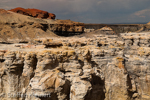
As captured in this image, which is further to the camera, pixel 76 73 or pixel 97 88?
pixel 97 88

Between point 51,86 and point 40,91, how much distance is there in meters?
0.73

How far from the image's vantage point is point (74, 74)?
10.6 meters

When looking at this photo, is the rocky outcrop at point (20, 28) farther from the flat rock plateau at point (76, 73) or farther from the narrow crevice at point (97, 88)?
the narrow crevice at point (97, 88)

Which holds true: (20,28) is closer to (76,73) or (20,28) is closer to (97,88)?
(97,88)

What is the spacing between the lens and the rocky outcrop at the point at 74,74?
10000mm

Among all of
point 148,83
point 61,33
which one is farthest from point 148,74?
point 61,33

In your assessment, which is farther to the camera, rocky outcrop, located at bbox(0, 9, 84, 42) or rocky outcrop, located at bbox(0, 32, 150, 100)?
rocky outcrop, located at bbox(0, 9, 84, 42)

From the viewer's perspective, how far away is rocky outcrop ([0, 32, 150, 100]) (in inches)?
394

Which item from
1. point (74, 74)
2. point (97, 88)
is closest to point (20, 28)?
point (97, 88)

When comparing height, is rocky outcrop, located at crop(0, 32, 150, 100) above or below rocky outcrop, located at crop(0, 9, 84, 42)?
below

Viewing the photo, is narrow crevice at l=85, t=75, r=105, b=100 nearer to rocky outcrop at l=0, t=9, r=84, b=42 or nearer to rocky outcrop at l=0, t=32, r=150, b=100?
rocky outcrop at l=0, t=32, r=150, b=100

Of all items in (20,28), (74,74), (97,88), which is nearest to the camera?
(74,74)

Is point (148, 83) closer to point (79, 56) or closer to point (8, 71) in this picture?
point (79, 56)

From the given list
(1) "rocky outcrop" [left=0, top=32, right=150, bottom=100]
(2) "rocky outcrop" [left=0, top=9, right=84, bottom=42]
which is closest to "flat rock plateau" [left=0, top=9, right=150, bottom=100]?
(1) "rocky outcrop" [left=0, top=32, right=150, bottom=100]
